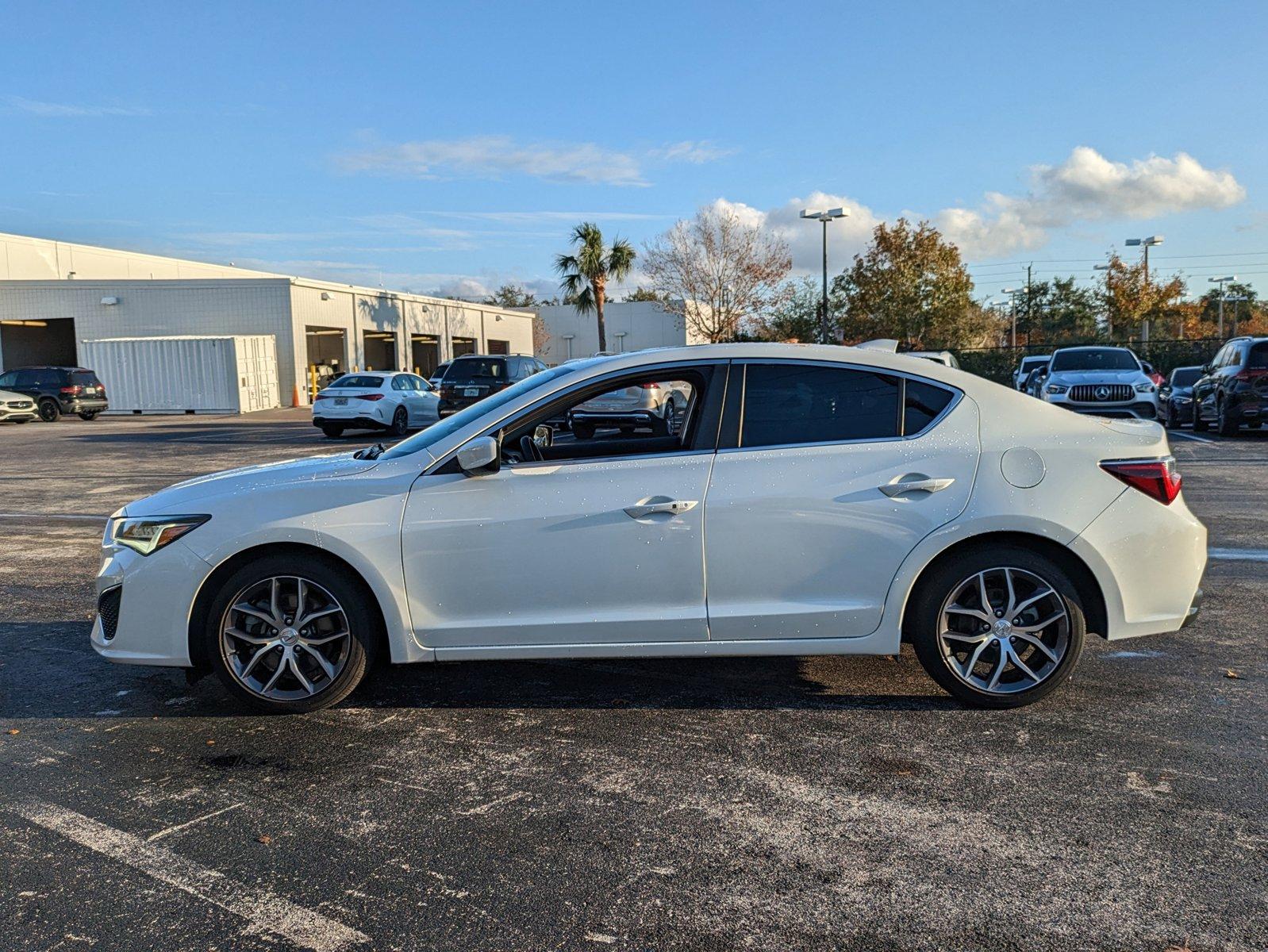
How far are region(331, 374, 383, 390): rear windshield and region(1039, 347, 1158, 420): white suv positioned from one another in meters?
14.0

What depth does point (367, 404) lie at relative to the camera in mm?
22859

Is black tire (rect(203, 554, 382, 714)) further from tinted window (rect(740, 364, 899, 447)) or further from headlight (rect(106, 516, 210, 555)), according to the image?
tinted window (rect(740, 364, 899, 447))

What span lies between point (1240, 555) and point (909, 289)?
1421 inches

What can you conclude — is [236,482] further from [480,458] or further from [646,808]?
[646,808]

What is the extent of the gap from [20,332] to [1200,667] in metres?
51.8

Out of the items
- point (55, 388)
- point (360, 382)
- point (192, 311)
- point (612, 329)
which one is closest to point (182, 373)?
point (192, 311)

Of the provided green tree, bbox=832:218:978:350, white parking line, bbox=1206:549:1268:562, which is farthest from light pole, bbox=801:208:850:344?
white parking line, bbox=1206:549:1268:562

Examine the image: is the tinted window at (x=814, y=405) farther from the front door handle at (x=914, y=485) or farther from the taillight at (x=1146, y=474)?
the taillight at (x=1146, y=474)

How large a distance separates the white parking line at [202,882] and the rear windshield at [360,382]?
20179 mm

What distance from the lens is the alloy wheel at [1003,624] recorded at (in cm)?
454

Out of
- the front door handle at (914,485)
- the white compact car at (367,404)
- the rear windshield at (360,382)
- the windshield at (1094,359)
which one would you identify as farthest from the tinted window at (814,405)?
the rear windshield at (360,382)

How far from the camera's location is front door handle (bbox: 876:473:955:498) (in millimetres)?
4449

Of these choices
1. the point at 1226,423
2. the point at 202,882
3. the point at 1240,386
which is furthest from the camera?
the point at 1226,423

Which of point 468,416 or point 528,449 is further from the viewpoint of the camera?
point 468,416
